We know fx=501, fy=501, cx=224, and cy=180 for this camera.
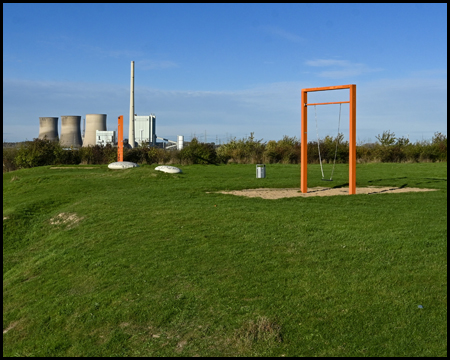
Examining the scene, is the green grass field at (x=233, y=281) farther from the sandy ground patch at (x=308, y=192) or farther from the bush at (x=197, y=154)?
the bush at (x=197, y=154)

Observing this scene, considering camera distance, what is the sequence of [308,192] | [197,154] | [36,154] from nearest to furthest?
[308,192] < [36,154] < [197,154]

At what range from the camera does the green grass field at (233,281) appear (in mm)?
5652

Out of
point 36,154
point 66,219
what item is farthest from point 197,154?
point 66,219

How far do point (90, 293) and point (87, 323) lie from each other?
95 cm

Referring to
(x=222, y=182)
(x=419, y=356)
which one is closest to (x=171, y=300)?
(x=419, y=356)

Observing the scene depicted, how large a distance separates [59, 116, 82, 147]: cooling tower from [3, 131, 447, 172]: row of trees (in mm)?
25202

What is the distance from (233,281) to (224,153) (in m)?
28.5

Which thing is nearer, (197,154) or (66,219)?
(66,219)

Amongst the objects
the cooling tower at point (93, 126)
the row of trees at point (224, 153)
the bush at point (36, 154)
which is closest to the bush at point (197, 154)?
the row of trees at point (224, 153)

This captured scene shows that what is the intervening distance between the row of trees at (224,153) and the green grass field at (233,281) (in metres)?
20.3

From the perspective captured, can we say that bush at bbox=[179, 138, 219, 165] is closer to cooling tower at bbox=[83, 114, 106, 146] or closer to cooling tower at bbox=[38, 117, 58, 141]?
cooling tower at bbox=[83, 114, 106, 146]

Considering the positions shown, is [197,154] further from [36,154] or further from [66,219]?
[66,219]

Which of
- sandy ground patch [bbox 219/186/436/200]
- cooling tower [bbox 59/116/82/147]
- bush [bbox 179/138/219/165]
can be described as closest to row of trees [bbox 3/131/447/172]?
bush [bbox 179/138/219/165]

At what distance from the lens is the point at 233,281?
7008mm
